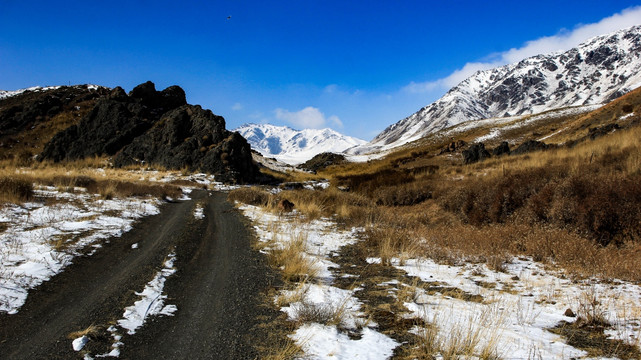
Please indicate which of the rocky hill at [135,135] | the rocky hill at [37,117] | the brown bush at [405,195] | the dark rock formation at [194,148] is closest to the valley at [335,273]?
the brown bush at [405,195]

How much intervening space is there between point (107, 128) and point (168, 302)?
35098mm

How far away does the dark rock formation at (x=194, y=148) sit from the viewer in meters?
27.9

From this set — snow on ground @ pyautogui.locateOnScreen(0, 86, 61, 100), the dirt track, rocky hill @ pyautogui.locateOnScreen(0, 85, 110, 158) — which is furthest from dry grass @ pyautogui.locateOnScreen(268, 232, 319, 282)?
snow on ground @ pyautogui.locateOnScreen(0, 86, 61, 100)

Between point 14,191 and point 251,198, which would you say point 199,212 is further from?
point 14,191

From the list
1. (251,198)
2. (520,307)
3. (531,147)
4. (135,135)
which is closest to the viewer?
(520,307)

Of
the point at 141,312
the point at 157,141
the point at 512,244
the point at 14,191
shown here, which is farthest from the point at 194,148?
the point at 512,244

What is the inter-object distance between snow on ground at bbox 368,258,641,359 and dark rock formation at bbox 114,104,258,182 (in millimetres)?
23361

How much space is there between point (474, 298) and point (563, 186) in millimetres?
5309

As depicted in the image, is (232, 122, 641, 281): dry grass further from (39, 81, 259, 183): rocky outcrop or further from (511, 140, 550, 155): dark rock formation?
(39, 81, 259, 183): rocky outcrop

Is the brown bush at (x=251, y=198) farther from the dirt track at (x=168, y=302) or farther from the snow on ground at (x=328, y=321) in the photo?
the snow on ground at (x=328, y=321)

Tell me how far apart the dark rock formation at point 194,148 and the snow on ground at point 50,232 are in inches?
585

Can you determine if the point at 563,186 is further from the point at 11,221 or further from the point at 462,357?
the point at 11,221

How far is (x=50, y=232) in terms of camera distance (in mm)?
7258

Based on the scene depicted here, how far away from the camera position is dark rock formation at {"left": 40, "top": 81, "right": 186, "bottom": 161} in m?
30.5
